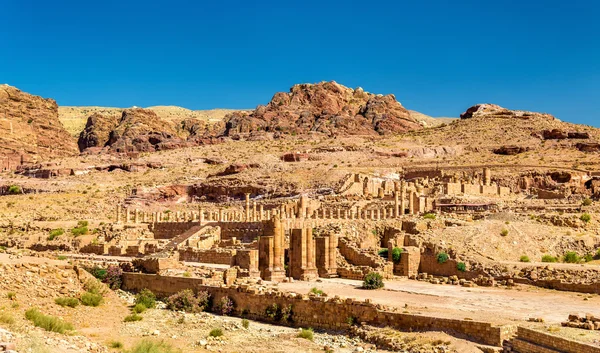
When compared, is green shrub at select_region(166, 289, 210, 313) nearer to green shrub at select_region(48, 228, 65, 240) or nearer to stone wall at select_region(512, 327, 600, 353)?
stone wall at select_region(512, 327, 600, 353)

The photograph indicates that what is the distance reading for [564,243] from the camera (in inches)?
1256

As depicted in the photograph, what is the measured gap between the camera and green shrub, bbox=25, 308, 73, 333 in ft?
61.3

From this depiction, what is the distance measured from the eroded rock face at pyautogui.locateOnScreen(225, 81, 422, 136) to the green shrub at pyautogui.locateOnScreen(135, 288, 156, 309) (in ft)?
246

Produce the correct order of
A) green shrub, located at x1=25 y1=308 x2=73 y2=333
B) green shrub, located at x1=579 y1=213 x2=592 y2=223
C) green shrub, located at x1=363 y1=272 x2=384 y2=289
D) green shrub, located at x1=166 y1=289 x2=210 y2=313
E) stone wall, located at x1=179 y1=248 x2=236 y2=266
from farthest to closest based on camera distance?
green shrub, located at x1=579 y1=213 x2=592 y2=223, stone wall, located at x1=179 y1=248 x2=236 y2=266, green shrub, located at x1=363 y1=272 x2=384 y2=289, green shrub, located at x1=166 y1=289 x2=210 y2=313, green shrub, located at x1=25 y1=308 x2=73 y2=333

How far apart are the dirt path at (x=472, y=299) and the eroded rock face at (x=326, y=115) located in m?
74.1

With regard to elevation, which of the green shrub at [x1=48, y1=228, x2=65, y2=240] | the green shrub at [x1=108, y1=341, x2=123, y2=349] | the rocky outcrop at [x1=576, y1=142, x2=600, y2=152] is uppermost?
the rocky outcrop at [x1=576, y1=142, x2=600, y2=152]

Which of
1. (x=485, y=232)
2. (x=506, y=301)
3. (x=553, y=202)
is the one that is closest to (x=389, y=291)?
(x=506, y=301)

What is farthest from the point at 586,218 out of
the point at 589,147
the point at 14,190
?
the point at 14,190

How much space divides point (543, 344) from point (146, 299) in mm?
12967

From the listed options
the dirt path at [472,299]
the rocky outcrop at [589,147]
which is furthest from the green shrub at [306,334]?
the rocky outcrop at [589,147]

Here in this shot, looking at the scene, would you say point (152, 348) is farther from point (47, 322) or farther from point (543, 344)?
point (543, 344)

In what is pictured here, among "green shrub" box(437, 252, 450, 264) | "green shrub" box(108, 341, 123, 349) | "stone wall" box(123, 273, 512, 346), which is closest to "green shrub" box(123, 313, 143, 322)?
"stone wall" box(123, 273, 512, 346)

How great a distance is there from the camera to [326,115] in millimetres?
106750

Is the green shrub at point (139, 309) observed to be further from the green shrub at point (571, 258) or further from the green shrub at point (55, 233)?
the green shrub at point (55, 233)
